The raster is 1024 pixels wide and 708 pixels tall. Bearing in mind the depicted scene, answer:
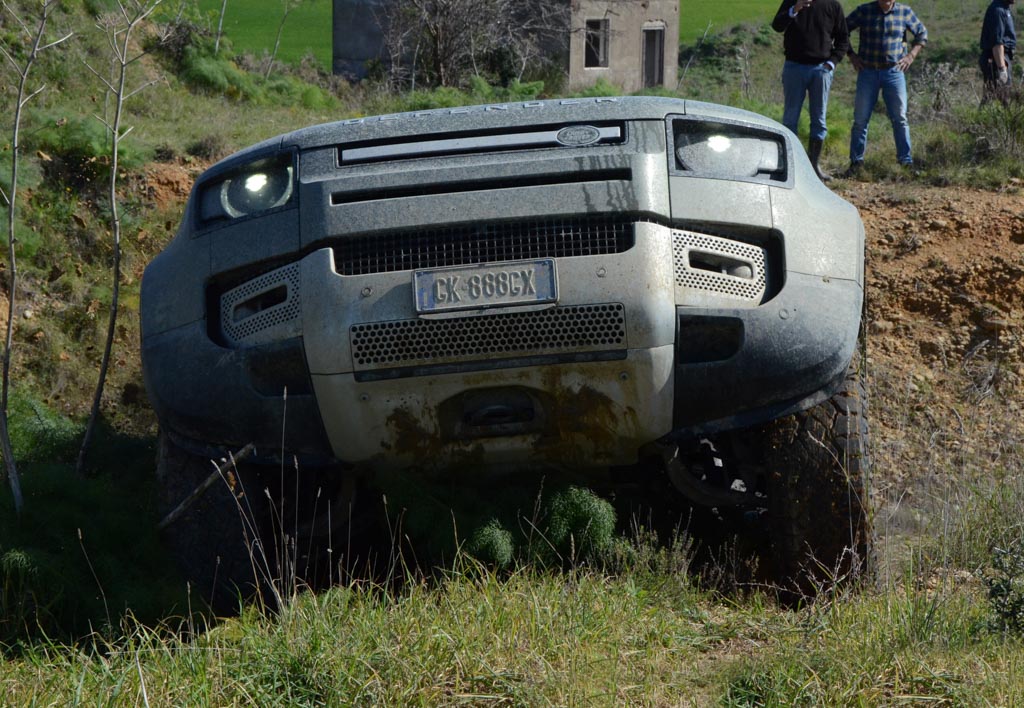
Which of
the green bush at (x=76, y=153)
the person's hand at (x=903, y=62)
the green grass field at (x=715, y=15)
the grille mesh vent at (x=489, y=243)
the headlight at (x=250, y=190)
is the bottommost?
the green bush at (x=76, y=153)

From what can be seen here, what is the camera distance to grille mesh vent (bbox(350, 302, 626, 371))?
156 inches

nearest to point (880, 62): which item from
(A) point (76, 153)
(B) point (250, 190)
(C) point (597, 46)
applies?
(A) point (76, 153)

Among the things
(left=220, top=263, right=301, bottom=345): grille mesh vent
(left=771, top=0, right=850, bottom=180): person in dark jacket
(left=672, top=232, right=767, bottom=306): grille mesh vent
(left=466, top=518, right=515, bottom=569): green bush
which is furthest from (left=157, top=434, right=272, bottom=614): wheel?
(left=771, top=0, right=850, bottom=180): person in dark jacket

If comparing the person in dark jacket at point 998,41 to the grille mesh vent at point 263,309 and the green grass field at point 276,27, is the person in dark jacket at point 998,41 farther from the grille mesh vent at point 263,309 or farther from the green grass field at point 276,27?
the green grass field at point 276,27

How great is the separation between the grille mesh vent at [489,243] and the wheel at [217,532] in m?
0.92

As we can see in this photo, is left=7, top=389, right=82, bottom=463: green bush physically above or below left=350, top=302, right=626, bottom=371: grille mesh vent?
below

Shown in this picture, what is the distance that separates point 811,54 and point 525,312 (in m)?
6.91

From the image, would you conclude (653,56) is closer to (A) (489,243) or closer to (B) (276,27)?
(B) (276,27)

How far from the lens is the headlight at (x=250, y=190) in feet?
14.5

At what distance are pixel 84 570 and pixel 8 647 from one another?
461mm

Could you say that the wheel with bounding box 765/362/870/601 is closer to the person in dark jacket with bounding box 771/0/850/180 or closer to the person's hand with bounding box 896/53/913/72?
the person in dark jacket with bounding box 771/0/850/180

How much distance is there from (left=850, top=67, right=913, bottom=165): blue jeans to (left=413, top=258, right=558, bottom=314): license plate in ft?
22.5

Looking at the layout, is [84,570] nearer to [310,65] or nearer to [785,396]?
[785,396]

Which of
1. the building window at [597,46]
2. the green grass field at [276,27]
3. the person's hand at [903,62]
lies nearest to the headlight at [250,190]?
the person's hand at [903,62]
